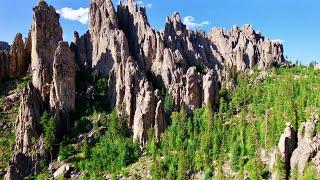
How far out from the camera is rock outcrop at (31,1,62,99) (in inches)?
6732

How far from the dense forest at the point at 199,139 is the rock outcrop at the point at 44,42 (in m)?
17.8

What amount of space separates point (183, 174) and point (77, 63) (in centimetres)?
8579

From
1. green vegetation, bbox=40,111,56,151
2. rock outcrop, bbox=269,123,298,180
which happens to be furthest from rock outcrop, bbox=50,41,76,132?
rock outcrop, bbox=269,123,298,180

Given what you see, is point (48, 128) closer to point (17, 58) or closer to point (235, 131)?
point (17, 58)

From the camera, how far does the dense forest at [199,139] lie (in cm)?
12800

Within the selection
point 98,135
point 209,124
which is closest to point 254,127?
point 209,124

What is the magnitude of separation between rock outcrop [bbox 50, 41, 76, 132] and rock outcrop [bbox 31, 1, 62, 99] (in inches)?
192

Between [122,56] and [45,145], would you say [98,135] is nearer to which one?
[45,145]

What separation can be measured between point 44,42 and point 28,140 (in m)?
44.4

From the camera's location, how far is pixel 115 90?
575 ft

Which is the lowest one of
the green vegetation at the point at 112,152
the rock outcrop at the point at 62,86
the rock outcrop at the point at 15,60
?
the green vegetation at the point at 112,152

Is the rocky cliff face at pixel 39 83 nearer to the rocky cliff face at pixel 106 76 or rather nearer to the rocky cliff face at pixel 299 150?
the rocky cliff face at pixel 106 76

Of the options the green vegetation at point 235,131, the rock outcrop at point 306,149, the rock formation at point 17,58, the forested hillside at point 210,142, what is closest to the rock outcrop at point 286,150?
the rock outcrop at point 306,149

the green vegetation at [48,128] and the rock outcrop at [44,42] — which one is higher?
the rock outcrop at [44,42]
